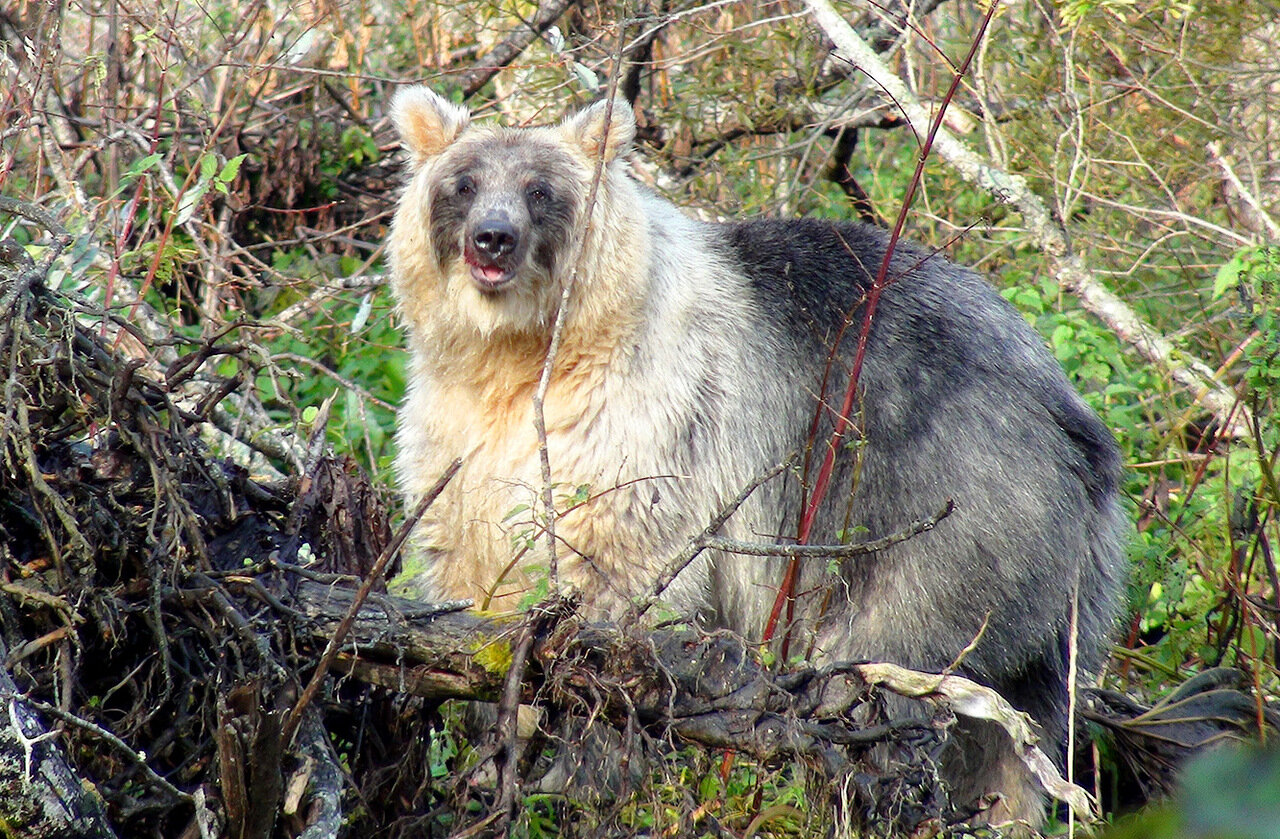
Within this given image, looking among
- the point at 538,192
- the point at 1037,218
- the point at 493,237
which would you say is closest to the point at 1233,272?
the point at 1037,218

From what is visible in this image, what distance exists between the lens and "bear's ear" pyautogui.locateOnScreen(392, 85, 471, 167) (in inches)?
189

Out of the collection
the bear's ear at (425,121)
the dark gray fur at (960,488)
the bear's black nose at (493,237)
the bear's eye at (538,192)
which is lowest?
the dark gray fur at (960,488)

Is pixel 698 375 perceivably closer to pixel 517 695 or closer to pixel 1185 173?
pixel 517 695

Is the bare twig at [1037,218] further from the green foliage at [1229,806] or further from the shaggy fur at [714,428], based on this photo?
the green foliage at [1229,806]

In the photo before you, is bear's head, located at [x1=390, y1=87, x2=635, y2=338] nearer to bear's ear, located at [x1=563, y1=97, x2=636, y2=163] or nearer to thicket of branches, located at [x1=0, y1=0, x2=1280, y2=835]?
bear's ear, located at [x1=563, y1=97, x2=636, y2=163]

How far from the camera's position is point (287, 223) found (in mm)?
7473

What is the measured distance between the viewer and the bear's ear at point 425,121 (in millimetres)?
4795

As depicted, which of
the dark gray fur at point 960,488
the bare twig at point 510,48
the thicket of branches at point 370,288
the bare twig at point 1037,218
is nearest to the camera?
the thicket of branches at point 370,288

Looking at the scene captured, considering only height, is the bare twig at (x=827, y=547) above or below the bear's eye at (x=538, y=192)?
below

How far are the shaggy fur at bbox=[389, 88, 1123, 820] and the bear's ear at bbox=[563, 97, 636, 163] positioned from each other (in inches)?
0.4

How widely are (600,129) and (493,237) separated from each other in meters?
0.73

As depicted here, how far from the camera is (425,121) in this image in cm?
482

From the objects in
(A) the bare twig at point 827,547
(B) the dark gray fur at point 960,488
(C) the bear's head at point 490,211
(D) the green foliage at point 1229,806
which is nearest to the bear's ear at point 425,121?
(C) the bear's head at point 490,211

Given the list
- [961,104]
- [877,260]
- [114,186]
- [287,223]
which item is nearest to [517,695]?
[877,260]
